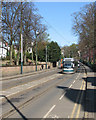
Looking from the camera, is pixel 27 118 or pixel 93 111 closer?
pixel 27 118

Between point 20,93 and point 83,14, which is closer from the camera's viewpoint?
point 20,93

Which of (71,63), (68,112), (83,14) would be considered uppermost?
(83,14)

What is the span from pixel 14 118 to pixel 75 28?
43.0 m

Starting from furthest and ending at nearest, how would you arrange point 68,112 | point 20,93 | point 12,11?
1. point 12,11
2. point 20,93
3. point 68,112

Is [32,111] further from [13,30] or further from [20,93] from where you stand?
[13,30]

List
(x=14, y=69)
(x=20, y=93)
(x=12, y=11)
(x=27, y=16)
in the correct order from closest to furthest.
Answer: (x=20, y=93), (x=14, y=69), (x=12, y=11), (x=27, y=16)

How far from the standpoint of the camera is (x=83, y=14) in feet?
159

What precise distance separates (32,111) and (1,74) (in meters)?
24.2

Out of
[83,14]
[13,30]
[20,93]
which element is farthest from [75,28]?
[20,93]

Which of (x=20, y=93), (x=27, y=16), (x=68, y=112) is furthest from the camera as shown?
(x=27, y=16)

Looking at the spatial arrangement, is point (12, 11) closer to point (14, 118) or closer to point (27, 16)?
point (27, 16)

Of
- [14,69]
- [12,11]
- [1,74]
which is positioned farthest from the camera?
[12,11]

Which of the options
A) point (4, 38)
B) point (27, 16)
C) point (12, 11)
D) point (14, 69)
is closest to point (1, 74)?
point (14, 69)

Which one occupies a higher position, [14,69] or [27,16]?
[27,16]
